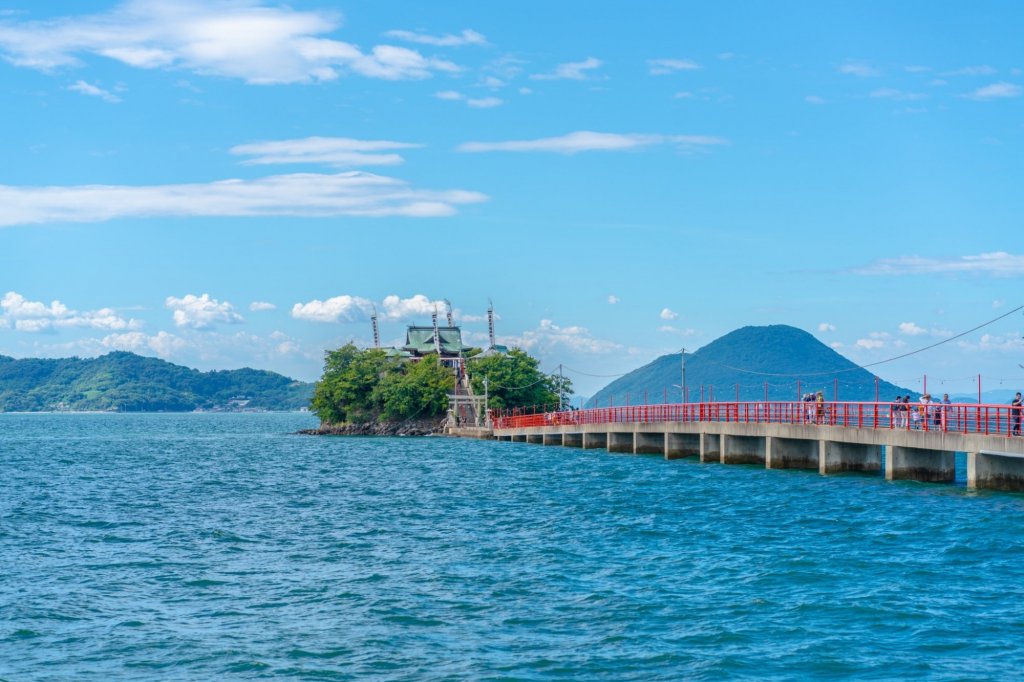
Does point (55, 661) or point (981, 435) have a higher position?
point (981, 435)

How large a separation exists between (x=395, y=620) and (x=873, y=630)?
10.4 meters

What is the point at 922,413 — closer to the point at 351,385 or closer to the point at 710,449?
the point at 710,449

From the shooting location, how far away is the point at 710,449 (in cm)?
7338

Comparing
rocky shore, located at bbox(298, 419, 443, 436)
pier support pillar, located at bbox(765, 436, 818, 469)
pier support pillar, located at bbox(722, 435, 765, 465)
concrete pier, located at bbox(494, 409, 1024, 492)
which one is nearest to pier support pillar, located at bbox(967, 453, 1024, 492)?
concrete pier, located at bbox(494, 409, 1024, 492)

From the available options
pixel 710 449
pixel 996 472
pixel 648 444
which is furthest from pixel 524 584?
pixel 648 444

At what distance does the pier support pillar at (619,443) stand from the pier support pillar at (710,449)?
49.8 feet

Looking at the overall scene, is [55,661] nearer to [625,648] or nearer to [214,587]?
[214,587]

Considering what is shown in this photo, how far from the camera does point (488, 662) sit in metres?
22.8

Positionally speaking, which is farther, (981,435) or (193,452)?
(193,452)

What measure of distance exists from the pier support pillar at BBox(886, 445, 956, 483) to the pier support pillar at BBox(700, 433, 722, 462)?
20.0 meters

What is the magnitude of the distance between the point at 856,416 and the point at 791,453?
778cm

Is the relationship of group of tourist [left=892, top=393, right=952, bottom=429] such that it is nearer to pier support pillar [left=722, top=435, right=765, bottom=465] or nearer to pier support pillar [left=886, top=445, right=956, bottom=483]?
pier support pillar [left=886, top=445, right=956, bottom=483]

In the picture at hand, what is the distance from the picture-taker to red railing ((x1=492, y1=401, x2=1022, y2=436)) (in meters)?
47.0

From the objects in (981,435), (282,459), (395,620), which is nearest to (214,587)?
(395,620)
